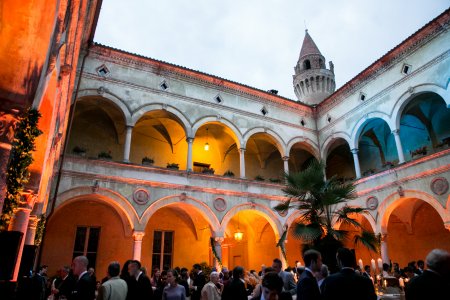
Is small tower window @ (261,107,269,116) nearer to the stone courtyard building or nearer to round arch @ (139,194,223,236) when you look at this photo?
the stone courtyard building

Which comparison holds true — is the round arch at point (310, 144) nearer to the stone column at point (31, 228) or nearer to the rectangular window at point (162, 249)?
the rectangular window at point (162, 249)

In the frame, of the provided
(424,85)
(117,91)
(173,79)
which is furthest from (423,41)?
(117,91)

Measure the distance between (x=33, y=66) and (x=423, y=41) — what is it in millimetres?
15681

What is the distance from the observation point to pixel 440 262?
299cm

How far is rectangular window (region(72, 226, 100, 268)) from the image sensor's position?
14766mm

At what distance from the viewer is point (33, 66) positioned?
4398 mm

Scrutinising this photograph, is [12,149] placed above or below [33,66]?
below

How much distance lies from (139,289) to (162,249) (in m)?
12.7

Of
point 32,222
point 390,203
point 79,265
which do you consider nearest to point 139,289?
point 79,265

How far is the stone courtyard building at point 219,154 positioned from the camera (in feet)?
43.4

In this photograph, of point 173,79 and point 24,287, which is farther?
point 173,79

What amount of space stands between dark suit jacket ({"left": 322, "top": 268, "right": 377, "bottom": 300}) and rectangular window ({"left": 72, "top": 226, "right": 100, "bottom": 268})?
13960mm

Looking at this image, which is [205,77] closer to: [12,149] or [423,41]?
[423,41]

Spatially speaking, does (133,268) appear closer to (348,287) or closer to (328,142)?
(348,287)
